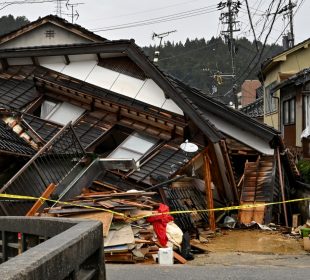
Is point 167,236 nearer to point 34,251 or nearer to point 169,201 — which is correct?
point 169,201

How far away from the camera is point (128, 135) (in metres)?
15.8

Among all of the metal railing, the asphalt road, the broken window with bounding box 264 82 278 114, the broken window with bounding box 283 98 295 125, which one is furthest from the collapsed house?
the broken window with bounding box 264 82 278 114

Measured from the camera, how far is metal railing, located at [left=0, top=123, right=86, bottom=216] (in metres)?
10.9

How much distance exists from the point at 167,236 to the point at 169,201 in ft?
13.6

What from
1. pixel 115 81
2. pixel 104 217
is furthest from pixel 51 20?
pixel 104 217

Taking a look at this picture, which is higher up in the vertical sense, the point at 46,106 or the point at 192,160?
the point at 46,106

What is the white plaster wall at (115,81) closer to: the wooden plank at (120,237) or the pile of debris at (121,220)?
the pile of debris at (121,220)

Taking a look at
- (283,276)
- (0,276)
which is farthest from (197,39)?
(0,276)

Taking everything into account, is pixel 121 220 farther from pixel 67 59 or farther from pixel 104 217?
pixel 67 59

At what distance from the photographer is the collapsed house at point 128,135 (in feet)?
43.1

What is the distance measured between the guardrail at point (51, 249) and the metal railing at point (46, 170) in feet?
16.9

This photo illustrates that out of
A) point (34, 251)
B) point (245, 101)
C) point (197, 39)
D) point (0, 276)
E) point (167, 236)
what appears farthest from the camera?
point (197, 39)

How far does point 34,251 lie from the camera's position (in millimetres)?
3199

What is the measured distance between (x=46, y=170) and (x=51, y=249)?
9.06 metres
